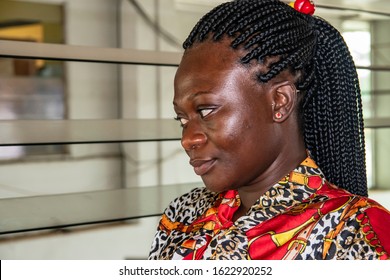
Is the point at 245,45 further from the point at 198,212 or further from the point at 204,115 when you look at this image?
the point at 198,212

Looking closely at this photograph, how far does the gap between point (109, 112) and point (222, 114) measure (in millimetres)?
1445

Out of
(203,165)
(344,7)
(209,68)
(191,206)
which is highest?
(344,7)

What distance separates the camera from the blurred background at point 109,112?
4.88ft

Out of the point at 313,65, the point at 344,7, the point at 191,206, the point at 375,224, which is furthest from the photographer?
the point at 344,7

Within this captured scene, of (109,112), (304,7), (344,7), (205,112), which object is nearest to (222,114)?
(205,112)

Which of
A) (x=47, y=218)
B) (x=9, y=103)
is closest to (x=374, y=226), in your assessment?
(x=47, y=218)

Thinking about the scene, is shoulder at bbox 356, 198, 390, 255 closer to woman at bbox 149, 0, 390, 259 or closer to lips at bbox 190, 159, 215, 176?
woman at bbox 149, 0, 390, 259

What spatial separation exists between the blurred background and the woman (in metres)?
0.58

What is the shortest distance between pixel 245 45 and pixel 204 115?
11 cm

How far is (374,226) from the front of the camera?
0.76m

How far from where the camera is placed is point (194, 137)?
2.66ft

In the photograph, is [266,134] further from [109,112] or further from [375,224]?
[109,112]

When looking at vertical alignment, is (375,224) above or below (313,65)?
below

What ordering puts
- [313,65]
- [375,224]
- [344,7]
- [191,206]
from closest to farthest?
[375,224], [313,65], [191,206], [344,7]
